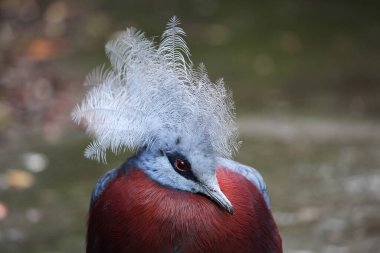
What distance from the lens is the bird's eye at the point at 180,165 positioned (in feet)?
10.2

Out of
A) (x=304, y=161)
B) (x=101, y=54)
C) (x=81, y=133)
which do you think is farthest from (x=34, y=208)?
(x=101, y=54)

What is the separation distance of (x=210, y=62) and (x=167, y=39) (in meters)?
3.85

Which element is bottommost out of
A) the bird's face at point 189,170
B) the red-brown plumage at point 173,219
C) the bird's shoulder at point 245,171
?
the red-brown plumage at point 173,219

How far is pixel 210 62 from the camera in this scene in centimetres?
725

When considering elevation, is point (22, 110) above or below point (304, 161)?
above

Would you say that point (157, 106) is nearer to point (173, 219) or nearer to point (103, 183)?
point (173, 219)

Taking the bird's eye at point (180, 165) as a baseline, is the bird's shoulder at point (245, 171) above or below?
above

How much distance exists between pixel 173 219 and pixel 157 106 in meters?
0.48

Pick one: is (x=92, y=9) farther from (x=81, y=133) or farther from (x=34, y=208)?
(x=34, y=208)

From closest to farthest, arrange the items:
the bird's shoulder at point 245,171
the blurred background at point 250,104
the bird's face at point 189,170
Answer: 1. the bird's face at point 189,170
2. the bird's shoulder at point 245,171
3. the blurred background at point 250,104

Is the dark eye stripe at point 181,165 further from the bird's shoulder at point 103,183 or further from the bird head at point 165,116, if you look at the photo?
the bird's shoulder at point 103,183

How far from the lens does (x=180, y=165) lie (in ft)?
10.3

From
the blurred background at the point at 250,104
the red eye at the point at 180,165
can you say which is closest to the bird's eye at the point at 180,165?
the red eye at the point at 180,165

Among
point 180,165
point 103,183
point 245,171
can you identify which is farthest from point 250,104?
point 180,165
